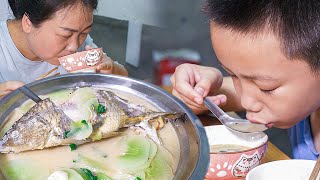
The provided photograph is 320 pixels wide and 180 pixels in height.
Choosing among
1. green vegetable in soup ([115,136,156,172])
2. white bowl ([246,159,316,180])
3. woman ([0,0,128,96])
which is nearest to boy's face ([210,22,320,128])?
white bowl ([246,159,316,180])

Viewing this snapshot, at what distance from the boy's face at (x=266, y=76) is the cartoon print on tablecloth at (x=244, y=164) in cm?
9

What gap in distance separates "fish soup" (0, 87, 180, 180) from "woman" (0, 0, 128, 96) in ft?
1.81

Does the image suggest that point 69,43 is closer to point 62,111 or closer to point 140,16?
point 140,16

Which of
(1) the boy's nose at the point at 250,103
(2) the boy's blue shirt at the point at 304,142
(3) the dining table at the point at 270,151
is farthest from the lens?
(2) the boy's blue shirt at the point at 304,142

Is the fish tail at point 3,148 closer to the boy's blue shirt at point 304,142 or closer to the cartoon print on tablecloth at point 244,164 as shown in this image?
the cartoon print on tablecloth at point 244,164

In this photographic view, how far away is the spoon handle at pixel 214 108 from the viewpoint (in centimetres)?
85

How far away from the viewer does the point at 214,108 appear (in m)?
0.86

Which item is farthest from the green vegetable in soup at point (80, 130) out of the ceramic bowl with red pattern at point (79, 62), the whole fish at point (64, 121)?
the ceramic bowl with red pattern at point (79, 62)

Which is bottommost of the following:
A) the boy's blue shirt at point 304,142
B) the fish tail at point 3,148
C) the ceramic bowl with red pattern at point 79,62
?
the boy's blue shirt at point 304,142

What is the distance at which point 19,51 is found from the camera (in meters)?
1.44

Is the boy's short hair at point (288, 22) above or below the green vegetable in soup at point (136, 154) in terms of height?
above

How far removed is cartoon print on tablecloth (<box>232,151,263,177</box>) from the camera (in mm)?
713

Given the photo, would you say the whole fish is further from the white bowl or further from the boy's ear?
the boy's ear

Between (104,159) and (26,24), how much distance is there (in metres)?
0.90
